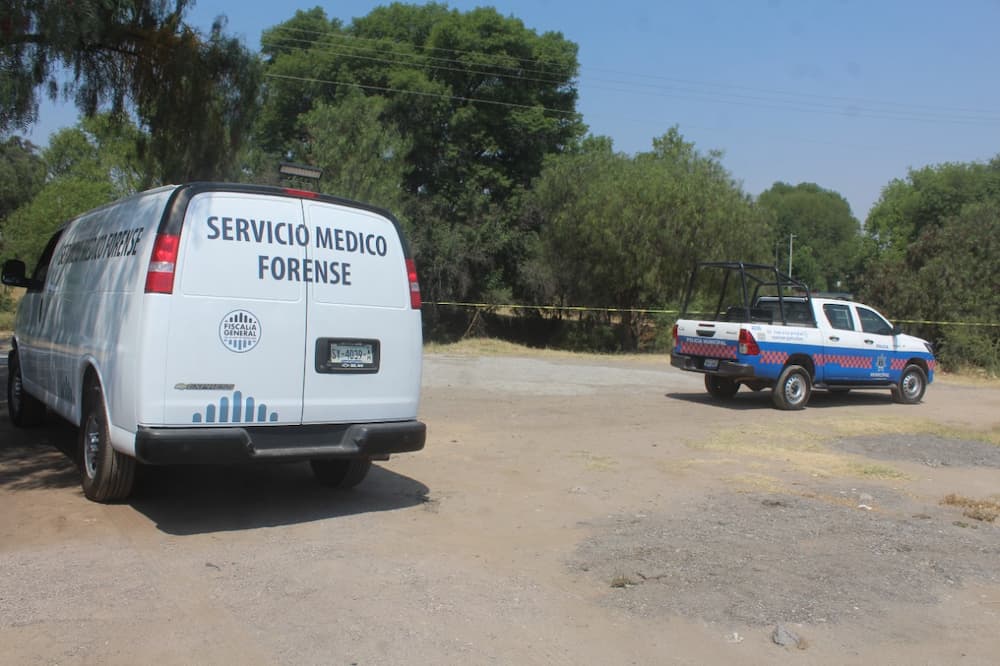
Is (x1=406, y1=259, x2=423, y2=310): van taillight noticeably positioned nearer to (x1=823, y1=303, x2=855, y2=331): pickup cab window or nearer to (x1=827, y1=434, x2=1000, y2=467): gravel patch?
(x1=827, y1=434, x2=1000, y2=467): gravel patch

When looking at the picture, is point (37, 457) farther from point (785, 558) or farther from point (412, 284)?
point (785, 558)

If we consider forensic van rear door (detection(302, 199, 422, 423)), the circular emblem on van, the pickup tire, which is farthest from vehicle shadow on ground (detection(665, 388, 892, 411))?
the circular emblem on van

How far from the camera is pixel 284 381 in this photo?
6.04 metres

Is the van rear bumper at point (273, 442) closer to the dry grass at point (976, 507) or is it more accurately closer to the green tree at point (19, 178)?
the dry grass at point (976, 507)

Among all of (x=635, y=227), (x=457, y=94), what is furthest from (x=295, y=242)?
(x=457, y=94)

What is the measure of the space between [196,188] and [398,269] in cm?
160

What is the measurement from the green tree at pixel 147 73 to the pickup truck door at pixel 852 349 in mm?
9852

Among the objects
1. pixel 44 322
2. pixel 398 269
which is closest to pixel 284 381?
pixel 398 269

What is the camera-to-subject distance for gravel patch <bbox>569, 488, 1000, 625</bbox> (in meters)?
4.90

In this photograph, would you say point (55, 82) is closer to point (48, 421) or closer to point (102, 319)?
point (48, 421)

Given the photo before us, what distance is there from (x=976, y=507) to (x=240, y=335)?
20.4 feet

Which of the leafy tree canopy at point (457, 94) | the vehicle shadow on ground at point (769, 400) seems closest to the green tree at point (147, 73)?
the vehicle shadow on ground at point (769, 400)

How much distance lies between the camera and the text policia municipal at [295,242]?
19.4 ft

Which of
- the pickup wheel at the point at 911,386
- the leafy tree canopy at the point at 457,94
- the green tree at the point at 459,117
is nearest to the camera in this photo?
the pickup wheel at the point at 911,386
